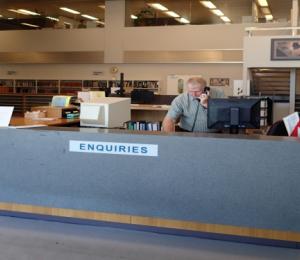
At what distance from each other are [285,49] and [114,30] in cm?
629

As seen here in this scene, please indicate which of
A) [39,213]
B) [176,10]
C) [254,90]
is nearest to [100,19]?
[176,10]

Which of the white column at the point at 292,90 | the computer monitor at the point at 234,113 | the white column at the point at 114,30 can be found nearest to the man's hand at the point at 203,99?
the computer monitor at the point at 234,113

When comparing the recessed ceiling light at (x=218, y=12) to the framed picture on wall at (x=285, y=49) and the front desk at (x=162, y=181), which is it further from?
the front desk at (x=162, y=181)

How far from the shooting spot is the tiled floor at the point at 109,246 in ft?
9.18

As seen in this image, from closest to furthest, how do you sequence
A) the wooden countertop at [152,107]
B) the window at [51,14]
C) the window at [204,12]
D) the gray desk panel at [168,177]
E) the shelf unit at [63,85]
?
1. the gray desk panel at [168,177]
2. the wooden countertop at [152,107]
3. the window at [204,12]
4. the shelf unit at [63,85]
5. the window at [51,14]

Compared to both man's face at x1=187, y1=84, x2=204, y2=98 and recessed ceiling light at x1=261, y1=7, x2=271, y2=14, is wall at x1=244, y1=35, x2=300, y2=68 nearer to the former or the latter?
man's face at x1=187, y1=84, x2=204, y2=98

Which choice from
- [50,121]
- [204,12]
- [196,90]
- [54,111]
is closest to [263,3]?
[204,12]

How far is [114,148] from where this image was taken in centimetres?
294

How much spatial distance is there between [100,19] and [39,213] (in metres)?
10.5

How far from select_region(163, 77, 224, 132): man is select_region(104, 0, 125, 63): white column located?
8185 mm

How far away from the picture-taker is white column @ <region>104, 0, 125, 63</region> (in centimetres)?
1244

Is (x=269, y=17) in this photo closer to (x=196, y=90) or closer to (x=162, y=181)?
(x=196, y=90)

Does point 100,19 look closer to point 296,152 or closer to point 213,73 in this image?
point 213,73

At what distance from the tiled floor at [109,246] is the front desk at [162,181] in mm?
64
